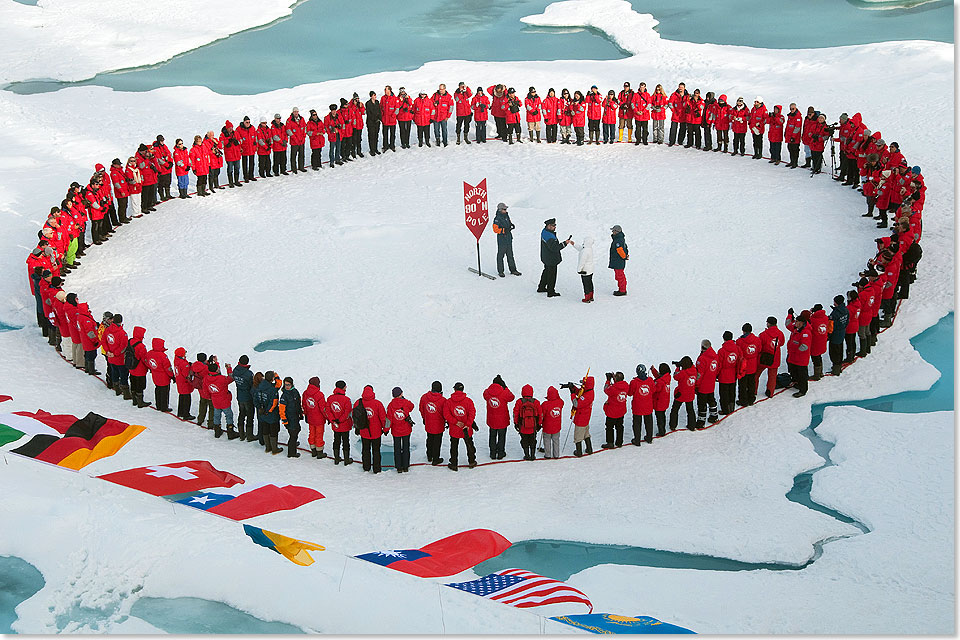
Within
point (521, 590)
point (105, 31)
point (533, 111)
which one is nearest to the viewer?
point (521, 590)

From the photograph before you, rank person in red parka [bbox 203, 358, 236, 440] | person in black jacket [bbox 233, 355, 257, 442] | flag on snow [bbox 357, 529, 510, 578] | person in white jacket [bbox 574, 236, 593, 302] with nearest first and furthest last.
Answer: flag on snow [bbox 357, 529, 510, 578] → person in black jacket [bbox 233, 355, 257, 442] → person in red parka [bbox 203, 358, 236, 440] → person in white jacket [bbox 574, 236, 593, 302]

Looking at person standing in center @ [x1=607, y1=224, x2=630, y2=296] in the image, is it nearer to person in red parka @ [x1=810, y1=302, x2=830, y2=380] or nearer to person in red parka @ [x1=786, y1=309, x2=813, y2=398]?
person in red parka @ [x1=786, y1=309, x2=813, y2=398]

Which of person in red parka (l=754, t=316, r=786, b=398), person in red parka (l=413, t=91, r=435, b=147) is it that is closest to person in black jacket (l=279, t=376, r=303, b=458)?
person in red parka (l=754, t=316, r=786, b=398)

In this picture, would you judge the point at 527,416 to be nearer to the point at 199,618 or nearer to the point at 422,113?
the point at 199,618

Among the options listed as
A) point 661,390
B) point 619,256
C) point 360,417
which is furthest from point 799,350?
point 360,417

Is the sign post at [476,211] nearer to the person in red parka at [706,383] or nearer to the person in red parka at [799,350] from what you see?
the person in red parka at [706,383]

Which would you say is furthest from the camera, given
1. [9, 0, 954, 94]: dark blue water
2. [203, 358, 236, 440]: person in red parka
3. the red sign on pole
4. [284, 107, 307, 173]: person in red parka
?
[9, 0, 954, 94]: dark blue water

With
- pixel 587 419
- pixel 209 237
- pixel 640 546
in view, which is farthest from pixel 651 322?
pixel 209 237
